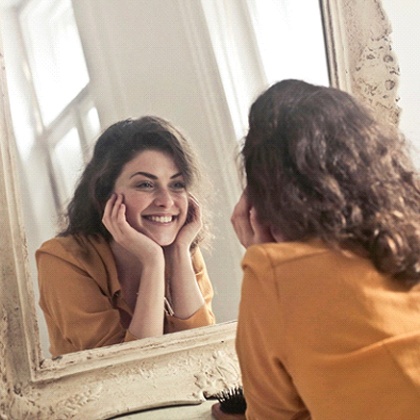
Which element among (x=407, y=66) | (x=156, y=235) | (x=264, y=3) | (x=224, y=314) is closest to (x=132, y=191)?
(x=156, y=235)

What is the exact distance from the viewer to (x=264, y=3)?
113cm

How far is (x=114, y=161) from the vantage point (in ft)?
3.10

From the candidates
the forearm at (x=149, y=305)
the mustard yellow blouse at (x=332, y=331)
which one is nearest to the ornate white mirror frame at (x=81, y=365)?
the forearm at (x=149, y=305)

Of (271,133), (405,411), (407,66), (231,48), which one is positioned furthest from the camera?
(407,66)

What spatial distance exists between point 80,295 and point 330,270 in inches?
15.1

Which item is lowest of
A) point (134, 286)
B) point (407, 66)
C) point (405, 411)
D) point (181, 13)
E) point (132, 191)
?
point (405, 411)

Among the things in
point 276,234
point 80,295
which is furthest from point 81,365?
point 276,234

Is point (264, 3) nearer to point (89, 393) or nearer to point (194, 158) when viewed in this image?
point (194, 158)

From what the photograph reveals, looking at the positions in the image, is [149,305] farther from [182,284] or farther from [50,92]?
[50,92]

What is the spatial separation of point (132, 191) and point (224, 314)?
0.24 m

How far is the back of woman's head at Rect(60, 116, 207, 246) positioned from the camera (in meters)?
0.92

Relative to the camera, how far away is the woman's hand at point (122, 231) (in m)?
0.93

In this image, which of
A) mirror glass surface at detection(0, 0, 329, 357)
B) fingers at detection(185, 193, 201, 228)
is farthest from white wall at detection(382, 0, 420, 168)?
fingers at detection(185, 193, 201, 228)

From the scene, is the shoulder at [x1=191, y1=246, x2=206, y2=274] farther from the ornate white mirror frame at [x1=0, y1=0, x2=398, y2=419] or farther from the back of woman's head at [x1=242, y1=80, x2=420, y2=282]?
the back of woman's head at [x1=242, y1=80, x2=420, y2=282]
